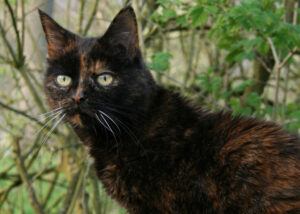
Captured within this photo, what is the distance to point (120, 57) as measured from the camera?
12.1 ft

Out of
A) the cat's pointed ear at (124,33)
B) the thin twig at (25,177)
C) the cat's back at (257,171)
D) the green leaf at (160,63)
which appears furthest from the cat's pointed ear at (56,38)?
the thin twig at (25,177)

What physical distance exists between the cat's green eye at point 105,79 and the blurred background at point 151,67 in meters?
0.63

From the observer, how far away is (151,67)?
4469 mm

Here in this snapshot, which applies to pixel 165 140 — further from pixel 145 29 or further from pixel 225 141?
pixel 145 29

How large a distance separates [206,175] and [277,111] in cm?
205

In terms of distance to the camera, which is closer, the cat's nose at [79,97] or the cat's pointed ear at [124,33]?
the cat's nose at [79,97]

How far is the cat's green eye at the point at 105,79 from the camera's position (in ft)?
11.7

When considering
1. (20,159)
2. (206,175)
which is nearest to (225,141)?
(206,175)

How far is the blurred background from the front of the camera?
14.1 ft

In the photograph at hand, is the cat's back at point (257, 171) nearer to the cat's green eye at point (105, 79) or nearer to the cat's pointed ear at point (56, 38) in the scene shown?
the cat's green eye at point (105, 79)

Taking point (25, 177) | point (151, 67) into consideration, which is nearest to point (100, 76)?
point (151, 67)

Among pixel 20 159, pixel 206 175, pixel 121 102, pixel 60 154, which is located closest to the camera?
pixel 206 175

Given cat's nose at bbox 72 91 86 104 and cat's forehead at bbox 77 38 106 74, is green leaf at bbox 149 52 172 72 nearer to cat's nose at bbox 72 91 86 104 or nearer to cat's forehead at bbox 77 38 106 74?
cat's forehead at bbox 77 38 106 74

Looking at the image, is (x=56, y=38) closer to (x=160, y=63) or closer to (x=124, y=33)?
(x=124, y=33)
